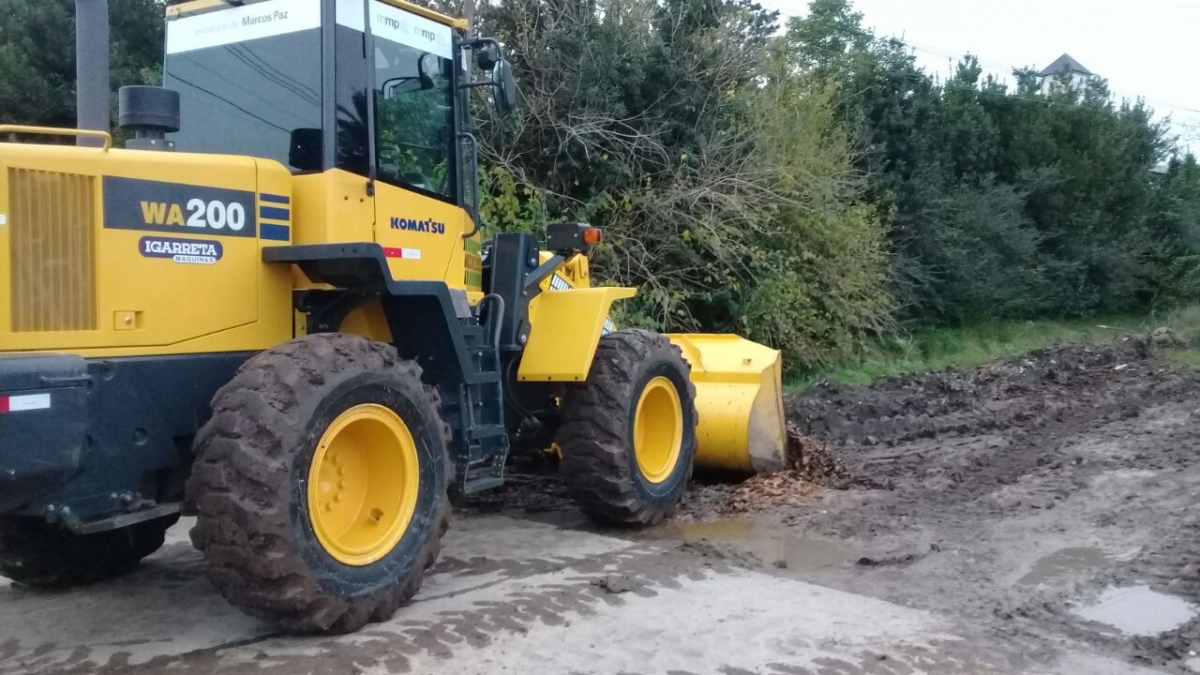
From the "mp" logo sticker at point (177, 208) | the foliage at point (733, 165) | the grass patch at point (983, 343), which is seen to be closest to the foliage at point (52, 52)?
the foliage at point (733, 165)

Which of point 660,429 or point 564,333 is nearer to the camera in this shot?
point 564,333

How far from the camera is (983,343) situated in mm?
19688

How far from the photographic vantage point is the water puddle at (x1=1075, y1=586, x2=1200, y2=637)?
502 cm

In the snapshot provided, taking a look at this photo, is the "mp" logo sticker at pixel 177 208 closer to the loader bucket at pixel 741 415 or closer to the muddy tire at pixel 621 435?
the muddy tire at pixel 621 435

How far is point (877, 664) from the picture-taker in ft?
14.7

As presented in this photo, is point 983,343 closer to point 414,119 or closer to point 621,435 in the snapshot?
point 621,435

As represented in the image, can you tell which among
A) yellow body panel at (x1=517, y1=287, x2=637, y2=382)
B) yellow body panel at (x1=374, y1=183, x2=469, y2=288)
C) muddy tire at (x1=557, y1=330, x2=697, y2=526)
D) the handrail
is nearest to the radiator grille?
the handrail

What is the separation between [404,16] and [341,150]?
933mm

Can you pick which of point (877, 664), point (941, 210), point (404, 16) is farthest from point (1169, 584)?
point (941, 210)

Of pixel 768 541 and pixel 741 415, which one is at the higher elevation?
pixel 741 415

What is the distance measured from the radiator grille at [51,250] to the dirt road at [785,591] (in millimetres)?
1425

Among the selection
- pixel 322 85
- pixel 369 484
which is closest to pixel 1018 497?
pixel 369 484

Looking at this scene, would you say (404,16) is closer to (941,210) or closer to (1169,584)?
(1169,584)

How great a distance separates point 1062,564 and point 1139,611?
77 cm
